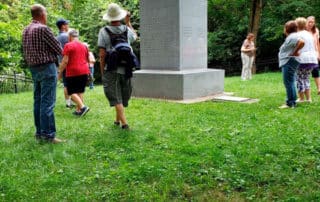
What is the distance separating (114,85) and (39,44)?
1.24 m

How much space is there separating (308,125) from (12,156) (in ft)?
13.8

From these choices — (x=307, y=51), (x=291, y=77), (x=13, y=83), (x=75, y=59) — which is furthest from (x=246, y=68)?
(x=13, y=83)

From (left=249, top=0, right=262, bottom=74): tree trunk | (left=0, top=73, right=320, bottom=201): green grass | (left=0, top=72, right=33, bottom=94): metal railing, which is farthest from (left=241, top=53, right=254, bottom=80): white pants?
(left=0, top=72, right=33, bottom=94): metal railing

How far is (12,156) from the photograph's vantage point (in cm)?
510

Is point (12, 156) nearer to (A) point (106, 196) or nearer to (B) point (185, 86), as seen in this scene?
(A) point (106, 196)

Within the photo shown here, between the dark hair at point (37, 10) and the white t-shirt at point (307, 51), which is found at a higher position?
the dark hair at point (37, 10)

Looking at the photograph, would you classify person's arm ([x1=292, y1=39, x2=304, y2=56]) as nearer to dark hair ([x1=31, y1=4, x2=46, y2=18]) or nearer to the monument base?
the monument base

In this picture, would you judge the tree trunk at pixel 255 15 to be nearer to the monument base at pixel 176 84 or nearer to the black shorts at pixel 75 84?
the monument base at pixel 176 84

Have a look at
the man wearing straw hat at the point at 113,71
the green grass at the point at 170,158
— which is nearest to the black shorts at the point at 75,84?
the green grass at the point at 170,158

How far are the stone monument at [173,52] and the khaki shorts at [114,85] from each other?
295 centimetres

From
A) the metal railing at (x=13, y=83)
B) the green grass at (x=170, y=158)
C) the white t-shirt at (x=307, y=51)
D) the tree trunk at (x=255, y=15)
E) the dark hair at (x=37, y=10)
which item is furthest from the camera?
the tree trunk at (x=255, y=15)

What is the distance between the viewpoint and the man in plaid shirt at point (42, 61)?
17.6ft

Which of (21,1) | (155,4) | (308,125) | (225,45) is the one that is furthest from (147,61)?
(225,45)

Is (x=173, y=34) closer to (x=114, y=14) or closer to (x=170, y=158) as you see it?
(x=114, y=14)
